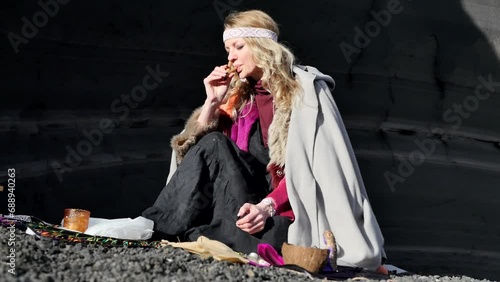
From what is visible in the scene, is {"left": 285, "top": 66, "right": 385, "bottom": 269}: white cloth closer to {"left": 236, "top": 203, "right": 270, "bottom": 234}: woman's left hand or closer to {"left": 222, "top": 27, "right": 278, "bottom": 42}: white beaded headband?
{"left": 236, "top": 203, "right": 270, "bottom": 234}: woman's left hand

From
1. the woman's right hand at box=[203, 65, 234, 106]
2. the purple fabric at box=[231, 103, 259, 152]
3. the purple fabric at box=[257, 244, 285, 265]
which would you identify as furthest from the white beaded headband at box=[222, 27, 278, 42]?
the purple fabric at box=[257, 244, 285, 265]

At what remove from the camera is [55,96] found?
197 inches

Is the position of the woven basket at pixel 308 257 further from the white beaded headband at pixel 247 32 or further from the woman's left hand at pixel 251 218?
the white beaded headband at pixel 247 32

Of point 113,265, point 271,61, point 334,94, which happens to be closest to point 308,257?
point 113,265

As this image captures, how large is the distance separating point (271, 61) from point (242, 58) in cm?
15

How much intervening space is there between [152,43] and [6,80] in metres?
0.93

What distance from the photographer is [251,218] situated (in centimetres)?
385

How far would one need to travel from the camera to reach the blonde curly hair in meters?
4.17

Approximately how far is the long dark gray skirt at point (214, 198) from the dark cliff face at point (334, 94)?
116cm

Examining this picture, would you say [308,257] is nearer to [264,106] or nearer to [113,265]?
[113,265]

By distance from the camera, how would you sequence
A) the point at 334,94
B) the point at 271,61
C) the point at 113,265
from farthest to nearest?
the point at 334,94 < the point at 271,61 < the point at 113,265

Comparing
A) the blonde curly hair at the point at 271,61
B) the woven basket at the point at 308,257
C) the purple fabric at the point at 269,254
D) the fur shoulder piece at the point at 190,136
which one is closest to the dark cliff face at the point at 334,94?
the fur shoulder piece at the point at 190,136

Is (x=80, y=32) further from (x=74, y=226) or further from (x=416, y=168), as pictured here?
(x=416, y=168)

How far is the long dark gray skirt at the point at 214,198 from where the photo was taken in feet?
12.9
